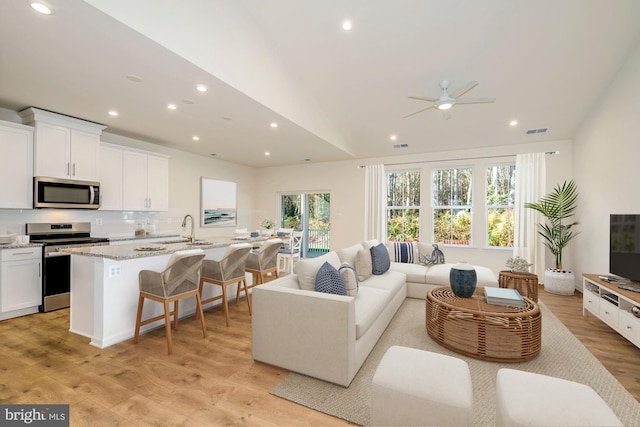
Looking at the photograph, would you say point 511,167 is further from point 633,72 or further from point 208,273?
point 208,273

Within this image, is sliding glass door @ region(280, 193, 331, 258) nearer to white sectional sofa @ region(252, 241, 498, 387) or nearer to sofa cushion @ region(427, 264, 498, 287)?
sofa cushion @ region(427, 264, 498, 287)

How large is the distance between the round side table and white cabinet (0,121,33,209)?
6676 millimetres

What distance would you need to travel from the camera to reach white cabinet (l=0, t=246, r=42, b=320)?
3.49m

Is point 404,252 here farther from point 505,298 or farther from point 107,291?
point 107,291

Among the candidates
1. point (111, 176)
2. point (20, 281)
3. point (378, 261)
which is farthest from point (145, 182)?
point (378, 261)

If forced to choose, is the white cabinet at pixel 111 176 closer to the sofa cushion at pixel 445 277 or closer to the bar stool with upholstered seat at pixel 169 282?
the bar stool with upholstered seat at pixel 169 282

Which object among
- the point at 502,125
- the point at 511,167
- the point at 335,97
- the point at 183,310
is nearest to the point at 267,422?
the point at 183,310

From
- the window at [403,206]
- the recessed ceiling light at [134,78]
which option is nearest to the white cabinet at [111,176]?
the recessed ceiling light at [134,78]

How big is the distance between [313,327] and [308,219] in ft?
19.7

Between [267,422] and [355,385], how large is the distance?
70 cm

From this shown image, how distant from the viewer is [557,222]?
17.0 feet

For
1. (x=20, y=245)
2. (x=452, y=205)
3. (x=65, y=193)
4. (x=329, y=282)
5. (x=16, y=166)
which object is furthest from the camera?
(x=452, y=205)

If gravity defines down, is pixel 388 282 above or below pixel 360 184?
below

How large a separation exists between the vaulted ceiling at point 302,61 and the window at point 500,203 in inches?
34.0
